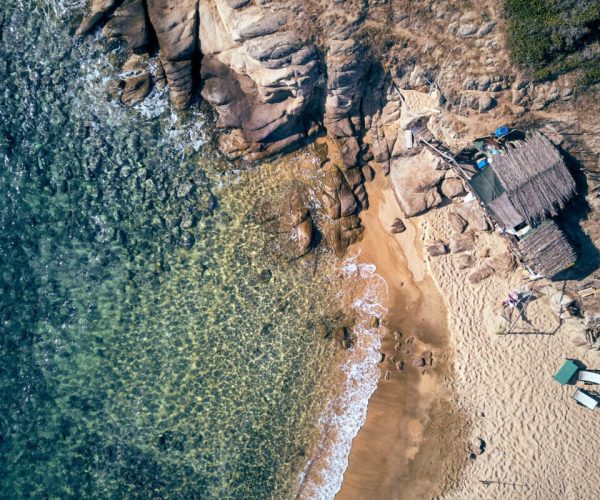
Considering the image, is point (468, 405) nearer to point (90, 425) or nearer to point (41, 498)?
point (90, 425)

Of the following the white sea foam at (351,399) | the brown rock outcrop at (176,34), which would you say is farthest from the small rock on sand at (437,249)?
the brown rock outcrop at (176,34)

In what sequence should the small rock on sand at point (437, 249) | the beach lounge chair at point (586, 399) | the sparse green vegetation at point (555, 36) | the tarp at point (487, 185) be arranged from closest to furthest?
the sparse green vegetation at point (555, 36) → the tarp at point (487, 185) → the beach lounge chair at point (586, 399) → the small rock on sand at point (437, 249)

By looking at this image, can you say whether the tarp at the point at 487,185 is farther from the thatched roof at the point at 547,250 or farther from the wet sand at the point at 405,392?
the wet sand at the point at 405,392

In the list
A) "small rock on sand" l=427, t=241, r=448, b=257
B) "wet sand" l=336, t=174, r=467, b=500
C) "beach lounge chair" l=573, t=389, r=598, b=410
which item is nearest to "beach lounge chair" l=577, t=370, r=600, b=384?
"beach lounge chair" l=573, t=389, r=598, b=410

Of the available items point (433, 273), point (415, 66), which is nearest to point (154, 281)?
point (433, 273)

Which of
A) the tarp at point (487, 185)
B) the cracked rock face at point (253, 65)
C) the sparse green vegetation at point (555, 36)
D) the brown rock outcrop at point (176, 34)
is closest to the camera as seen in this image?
the sparse green vegetation at point (555, 36)

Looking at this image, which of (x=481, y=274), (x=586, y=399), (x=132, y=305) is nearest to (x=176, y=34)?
(x=132, y=305)
